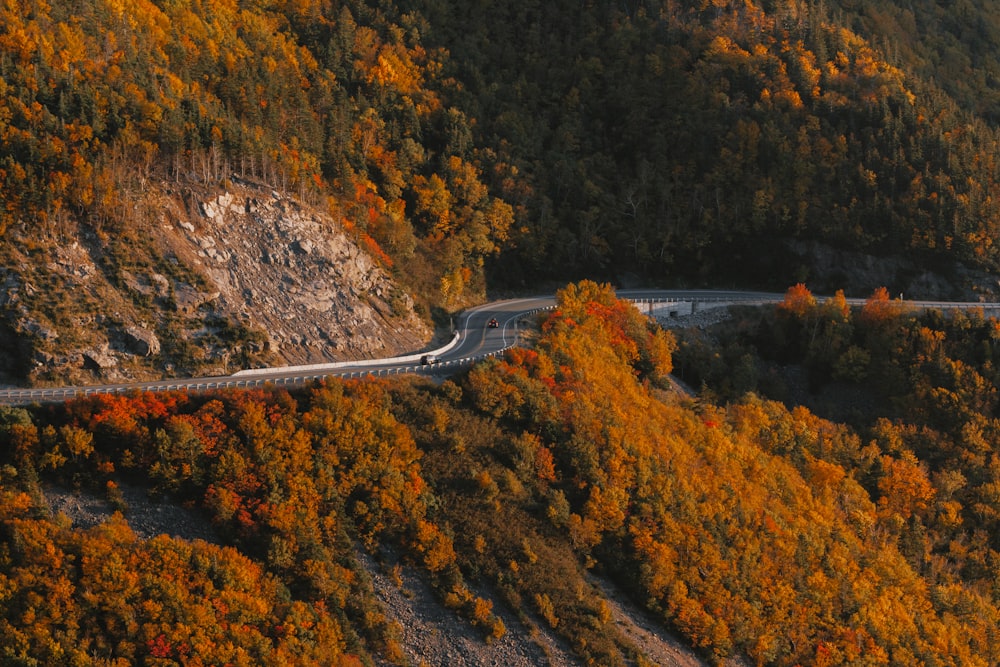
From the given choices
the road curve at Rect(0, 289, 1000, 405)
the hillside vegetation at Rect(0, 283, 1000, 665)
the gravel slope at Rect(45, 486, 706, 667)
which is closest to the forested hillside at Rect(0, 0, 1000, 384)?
the road curve at Rect(0, 289, 1000, 405)

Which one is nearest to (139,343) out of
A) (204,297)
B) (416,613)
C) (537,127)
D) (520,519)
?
(204,297)

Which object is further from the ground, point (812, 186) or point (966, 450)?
point (812, 186)

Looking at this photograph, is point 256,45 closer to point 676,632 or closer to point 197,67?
point 197,67

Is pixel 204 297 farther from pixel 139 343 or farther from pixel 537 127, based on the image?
pixel 537 127

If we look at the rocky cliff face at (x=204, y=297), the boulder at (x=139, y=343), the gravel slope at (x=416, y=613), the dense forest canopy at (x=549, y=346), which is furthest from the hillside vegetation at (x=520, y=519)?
the boulder at (x=139, y=343)

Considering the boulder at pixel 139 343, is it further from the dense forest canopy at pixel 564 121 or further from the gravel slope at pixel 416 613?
the dense forest canopy at pixel 564 121

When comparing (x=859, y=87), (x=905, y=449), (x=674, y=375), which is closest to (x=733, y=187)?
(x=859, y=87)
